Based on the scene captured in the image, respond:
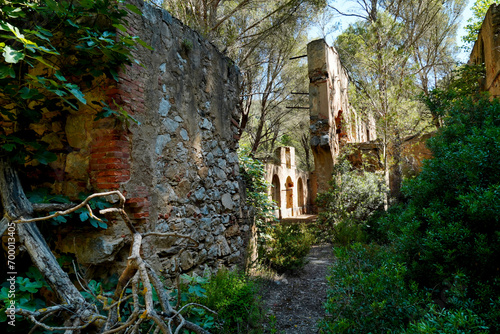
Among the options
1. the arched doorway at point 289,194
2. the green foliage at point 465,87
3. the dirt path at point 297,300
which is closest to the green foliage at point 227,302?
the dirt path at point 297,300

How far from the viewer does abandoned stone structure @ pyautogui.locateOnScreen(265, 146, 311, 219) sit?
14141 mm

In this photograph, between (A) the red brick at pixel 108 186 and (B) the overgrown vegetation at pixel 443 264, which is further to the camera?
(A) the red brick at pixel 108 186

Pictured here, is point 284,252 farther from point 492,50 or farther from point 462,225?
point 492,50

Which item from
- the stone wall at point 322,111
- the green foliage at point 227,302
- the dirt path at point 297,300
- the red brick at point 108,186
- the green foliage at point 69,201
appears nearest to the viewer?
the green foliage at point 69,201

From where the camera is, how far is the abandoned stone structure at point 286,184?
557 inches

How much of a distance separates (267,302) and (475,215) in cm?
293

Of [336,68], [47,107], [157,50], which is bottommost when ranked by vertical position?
[47,107]

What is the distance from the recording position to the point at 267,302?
4188mm

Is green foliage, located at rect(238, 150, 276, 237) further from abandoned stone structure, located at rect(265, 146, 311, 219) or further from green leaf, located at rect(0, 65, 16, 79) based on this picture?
abandoned stone structure, located at rect(265, 146, 311, 219)

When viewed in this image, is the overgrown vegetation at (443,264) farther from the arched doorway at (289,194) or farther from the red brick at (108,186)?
the arched doorway at (289,194)

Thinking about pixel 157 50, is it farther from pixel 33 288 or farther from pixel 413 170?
pixel 413 170

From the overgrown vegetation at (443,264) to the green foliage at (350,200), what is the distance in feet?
18.7

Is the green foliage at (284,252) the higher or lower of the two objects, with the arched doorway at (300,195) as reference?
lower

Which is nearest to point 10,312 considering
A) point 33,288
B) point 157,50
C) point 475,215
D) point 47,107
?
point 33,288
